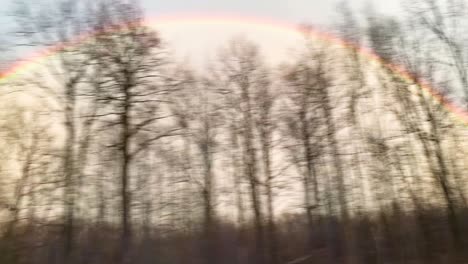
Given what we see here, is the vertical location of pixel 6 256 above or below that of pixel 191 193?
below

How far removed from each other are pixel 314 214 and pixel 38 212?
18.6 metres

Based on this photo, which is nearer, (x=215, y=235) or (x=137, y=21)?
(x=137, y=21)

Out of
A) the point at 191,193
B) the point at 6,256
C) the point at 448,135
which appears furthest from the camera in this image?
the point at 191,193

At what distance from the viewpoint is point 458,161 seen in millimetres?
29078

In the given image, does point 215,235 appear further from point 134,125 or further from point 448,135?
point 448,135

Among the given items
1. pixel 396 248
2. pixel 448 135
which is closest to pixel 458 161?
pixel 448 135

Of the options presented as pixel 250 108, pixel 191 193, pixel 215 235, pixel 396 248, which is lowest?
pixel 396 248

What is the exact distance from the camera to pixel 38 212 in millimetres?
25266

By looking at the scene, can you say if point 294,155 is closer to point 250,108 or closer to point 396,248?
point 250,108

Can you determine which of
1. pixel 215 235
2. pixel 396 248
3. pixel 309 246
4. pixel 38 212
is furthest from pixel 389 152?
pixel 38 212

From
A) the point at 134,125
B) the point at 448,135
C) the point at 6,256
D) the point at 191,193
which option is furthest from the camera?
the point at 191,193

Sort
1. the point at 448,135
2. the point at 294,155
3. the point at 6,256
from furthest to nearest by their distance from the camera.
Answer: the point at 294,155 → the point at 448,135 → the point at 6,256

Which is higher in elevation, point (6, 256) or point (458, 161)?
point (458, 161)

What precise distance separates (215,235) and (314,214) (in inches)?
290
